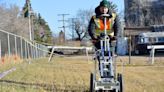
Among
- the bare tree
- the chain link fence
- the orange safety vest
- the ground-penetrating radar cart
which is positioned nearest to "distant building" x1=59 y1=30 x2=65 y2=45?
the bare tree

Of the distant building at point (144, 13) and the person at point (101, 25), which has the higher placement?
the distant building at point (144, 13)

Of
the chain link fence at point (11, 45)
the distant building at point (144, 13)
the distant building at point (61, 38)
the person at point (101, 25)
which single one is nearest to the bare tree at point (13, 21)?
the distant building at point (61, 38)

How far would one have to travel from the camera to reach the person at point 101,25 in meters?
10.1

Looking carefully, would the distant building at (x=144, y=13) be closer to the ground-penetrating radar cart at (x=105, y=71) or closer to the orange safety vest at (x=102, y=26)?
the orange safety vest at (x=102, y=26)

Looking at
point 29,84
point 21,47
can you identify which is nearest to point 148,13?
point 21,47

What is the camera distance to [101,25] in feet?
33.3

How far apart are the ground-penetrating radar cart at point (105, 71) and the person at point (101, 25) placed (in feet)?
0.38

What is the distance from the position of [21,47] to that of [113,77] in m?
22.4

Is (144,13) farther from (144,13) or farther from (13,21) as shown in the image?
(13,21)

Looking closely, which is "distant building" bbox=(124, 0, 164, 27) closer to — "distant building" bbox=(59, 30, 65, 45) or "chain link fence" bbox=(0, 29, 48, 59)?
"distant building" bbox=(59, 30, 65, 45)

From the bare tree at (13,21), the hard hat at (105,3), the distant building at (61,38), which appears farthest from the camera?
the distant building at (61,38)

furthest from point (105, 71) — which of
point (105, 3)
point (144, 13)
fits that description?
point (144, 13)

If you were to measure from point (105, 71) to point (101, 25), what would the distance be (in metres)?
1.15

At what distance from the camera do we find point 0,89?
10.1 meters
